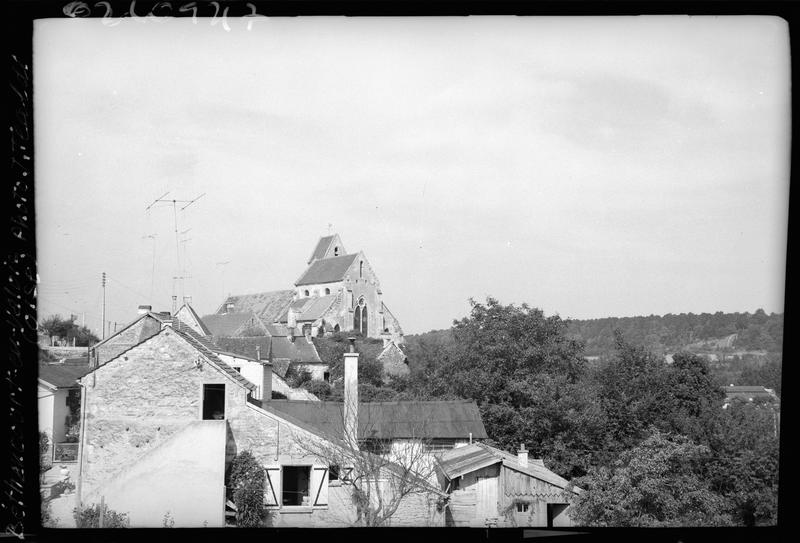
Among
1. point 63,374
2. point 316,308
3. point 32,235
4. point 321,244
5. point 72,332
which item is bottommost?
point 63,374

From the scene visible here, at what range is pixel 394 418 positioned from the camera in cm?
448

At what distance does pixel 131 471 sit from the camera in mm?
2523

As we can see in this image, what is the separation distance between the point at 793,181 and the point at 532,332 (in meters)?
6.55

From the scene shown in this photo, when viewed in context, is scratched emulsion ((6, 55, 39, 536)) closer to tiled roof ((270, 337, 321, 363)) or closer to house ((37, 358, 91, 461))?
house ((37, 358, 91, 461))

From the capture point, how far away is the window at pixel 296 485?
2.74 metres

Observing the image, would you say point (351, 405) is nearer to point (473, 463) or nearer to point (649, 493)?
point (473, 463)

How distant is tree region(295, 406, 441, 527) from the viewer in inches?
110

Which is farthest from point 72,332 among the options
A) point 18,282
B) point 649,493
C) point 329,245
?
point 329,245

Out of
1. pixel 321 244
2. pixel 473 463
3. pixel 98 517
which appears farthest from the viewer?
pixel 321 244

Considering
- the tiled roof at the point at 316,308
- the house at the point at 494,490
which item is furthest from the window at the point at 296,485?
the tiled roof at the point at 316,308

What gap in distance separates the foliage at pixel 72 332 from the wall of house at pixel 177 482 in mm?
557

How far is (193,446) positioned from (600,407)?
581 cm
